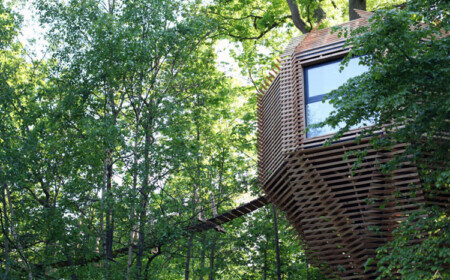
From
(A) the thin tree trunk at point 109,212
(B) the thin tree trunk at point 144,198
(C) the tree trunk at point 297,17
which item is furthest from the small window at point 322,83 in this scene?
(C) the tree trunk at point 297,17

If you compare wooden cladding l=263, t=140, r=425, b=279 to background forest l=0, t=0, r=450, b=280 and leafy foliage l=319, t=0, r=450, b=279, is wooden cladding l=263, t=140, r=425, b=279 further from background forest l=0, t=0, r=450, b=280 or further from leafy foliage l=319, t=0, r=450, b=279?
background forest l=0, t=0, r=450, b=280

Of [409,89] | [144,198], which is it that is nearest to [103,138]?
[144,198]

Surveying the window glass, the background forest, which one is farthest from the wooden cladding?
the background forest

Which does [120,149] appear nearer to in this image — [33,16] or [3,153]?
[3,153]

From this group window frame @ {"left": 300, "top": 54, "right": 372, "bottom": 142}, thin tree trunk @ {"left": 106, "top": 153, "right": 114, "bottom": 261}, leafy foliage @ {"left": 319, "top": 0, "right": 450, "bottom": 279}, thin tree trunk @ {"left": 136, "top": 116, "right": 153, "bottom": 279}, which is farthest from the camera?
thin tree trunk @ {"left": 136, "top": 116, "right": 153, "bottom": 279}

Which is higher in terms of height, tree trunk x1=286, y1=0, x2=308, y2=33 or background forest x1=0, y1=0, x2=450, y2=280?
tree trunk x1=286, y1=0, x2=308, y2=33

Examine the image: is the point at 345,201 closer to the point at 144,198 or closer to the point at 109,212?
the point at 144,198

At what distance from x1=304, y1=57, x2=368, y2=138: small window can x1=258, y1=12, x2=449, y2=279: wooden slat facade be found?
0.14 metres

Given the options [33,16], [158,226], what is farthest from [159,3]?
[158,226]

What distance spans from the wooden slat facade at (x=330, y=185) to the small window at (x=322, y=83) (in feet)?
0.45

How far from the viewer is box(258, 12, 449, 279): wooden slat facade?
32.1 ft

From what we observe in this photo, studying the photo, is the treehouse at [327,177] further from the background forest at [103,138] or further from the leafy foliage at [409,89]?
the background forest at [103,138]

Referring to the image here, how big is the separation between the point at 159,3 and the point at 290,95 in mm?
4579

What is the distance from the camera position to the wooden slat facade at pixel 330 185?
9789 millimetres
